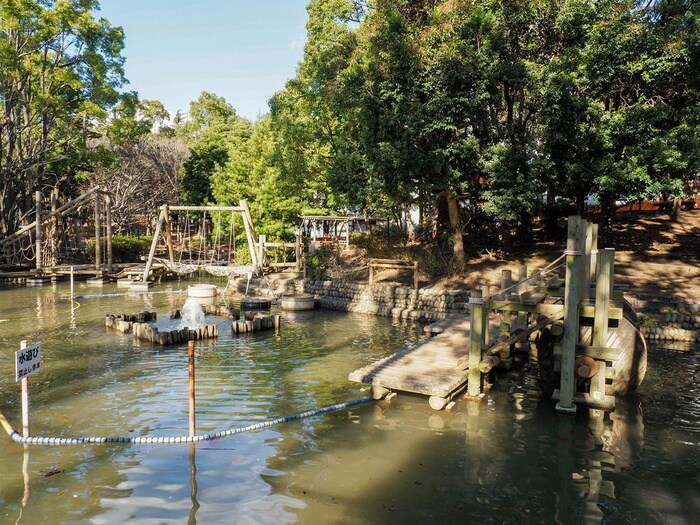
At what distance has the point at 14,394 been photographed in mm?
9883

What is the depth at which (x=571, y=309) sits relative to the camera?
9016 millimetres

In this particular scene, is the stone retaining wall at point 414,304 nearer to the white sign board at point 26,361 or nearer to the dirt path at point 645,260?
the dirt path at point 645,260

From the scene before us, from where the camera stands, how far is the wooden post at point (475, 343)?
955 cm

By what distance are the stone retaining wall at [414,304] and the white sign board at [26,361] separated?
34.8 feet

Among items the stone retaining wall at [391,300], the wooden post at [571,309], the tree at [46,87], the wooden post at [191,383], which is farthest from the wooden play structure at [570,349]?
the tree at [46,87]

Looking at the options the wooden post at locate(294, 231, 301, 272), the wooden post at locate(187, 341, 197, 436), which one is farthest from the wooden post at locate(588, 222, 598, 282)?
the wooden post at locate(294, 231, 301, 272)

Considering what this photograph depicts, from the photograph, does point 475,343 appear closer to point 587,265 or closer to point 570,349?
point 570,349

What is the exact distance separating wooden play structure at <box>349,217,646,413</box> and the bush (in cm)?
2825

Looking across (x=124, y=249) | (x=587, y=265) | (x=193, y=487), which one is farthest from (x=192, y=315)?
(x=124, y=249)

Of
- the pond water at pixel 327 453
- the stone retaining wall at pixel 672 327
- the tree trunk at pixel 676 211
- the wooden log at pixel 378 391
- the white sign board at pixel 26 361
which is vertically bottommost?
the pond water at pixel 327 453

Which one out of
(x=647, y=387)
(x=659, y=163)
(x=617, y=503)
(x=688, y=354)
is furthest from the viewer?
(x=659, y=163)

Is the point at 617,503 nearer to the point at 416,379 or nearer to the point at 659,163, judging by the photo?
the point at 416,379

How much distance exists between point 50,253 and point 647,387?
29470mm

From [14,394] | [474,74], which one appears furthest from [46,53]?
[14,394]
